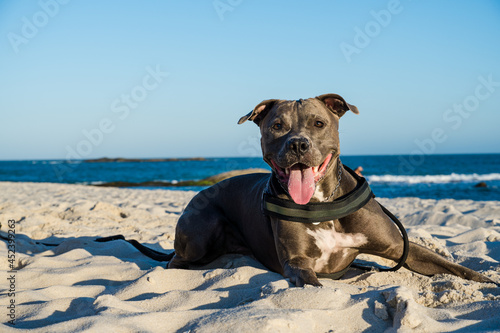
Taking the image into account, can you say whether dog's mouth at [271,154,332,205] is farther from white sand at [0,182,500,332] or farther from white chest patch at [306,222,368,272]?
white sand at [0,182,500,332]

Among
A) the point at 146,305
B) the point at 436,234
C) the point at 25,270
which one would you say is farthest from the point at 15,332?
the point at 436,234

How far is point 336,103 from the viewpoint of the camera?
3672mm

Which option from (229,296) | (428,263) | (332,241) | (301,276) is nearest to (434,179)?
(428,263)

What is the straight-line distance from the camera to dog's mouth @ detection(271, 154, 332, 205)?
10.4 ft

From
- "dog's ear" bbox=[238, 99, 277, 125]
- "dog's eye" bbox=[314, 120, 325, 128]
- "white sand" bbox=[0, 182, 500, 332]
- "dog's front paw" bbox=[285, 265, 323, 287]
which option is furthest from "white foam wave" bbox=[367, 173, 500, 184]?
"dog's front paw" bbox=[285, 265, 323, 287]

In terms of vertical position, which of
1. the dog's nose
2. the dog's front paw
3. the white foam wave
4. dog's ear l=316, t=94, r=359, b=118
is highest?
dog's ear l=316, t=94, r=359, b=118

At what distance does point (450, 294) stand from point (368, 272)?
1.05 meters

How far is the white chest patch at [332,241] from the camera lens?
3.34 m

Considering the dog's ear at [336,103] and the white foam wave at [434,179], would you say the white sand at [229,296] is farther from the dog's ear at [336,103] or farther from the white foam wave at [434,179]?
the white foam wave at [434,179]

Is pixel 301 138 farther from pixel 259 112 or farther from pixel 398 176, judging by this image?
pixel 398 176

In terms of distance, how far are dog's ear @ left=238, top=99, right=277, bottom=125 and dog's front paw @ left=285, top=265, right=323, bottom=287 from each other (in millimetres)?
1261

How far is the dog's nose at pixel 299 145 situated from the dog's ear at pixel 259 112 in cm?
58

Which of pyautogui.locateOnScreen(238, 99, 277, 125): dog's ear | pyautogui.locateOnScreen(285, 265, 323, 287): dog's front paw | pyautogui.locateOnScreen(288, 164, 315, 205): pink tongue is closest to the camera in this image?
pyautogui.locateOnScreen(285, 265, 323, 287): dog's front paw

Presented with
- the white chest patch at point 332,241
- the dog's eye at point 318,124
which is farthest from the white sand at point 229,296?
the dog's eye at point 318,124
